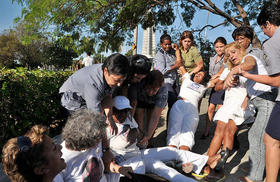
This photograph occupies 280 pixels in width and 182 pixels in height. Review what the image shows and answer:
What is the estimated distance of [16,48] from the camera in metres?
30.7

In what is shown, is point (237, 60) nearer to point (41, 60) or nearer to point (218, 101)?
point (218, 101)

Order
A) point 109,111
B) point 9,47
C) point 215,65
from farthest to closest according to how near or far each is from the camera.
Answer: point 9,47 < point 215,65 < point 109,111

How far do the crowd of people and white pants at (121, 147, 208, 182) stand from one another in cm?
1

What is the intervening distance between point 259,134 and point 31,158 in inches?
93.6

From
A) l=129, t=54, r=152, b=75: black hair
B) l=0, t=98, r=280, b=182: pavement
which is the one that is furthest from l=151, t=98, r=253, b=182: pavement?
l=129, t=54, r=152, b=75: black hair

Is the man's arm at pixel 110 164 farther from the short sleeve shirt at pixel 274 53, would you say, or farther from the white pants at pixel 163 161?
the short sleeve shirt at pixel 274 53

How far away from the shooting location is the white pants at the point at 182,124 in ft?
11.0

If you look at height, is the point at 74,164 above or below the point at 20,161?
below

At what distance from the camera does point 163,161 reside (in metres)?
2.87

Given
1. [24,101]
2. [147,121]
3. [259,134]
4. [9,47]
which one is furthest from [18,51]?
[259,134]

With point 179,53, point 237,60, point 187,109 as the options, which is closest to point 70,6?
point 179,53

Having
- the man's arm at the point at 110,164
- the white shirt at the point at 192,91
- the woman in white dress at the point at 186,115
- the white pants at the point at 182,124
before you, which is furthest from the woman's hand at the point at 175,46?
the man's arm at the point at 110,164

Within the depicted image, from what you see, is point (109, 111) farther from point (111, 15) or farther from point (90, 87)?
point (111, 15)

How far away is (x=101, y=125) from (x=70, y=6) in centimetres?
539
